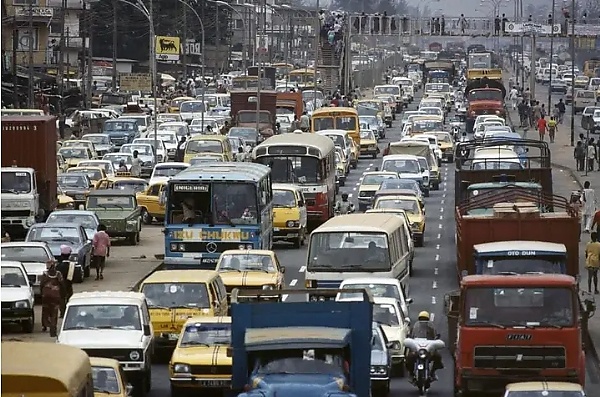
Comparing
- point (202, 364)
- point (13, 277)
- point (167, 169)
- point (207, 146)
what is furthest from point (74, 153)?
point (202, 364)

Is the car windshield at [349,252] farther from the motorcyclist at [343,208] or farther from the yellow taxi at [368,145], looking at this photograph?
the yellow taxi at [368,145]

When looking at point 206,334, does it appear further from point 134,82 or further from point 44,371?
point 134,82

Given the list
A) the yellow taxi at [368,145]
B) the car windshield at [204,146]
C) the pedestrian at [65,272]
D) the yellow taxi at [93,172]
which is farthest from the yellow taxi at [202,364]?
the yellow taxi at [368,145]

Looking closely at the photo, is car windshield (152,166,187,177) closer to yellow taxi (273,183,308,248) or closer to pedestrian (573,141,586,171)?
yellow taxi (273,183,308,248)

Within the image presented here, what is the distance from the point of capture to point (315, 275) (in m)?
29.9

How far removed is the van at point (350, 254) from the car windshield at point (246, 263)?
82cm

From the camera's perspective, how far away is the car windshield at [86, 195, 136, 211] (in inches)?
1737

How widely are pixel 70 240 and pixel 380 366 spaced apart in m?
15.2

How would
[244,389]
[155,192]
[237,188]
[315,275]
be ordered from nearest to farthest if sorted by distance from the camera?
[244,389] → [315,275] → [237,188] → [155,192]

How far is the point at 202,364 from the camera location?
73.5ft

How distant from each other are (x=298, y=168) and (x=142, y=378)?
74.2 feet

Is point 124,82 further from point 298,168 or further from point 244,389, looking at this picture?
point 244,389

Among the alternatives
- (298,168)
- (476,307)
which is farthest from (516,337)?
(298,168)

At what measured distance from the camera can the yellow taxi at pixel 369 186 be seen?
49.1 meters
